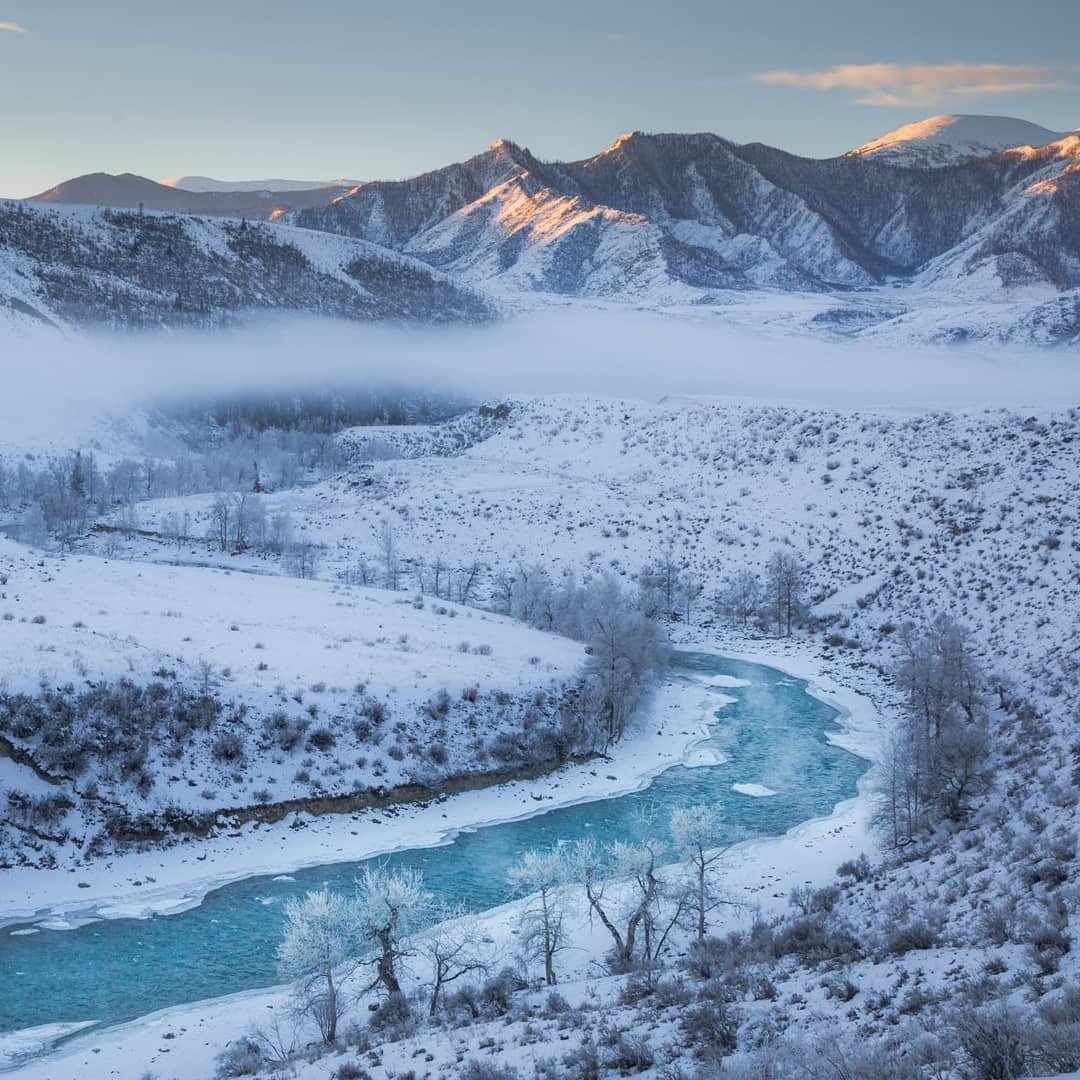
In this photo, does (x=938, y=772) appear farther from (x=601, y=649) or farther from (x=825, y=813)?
(x=601, y=649)

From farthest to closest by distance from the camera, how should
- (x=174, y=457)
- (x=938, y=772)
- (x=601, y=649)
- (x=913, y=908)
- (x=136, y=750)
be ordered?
(x=174, y=457)
(x=601, y=649)
(x=136, y=750)
(x=938, y=772)
(x=913, y=908)

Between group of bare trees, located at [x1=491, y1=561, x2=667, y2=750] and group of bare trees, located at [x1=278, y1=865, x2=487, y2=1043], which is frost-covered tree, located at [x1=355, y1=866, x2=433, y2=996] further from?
group of bare trees, located at [x1=491, y1=561, x2=667, y2=750]

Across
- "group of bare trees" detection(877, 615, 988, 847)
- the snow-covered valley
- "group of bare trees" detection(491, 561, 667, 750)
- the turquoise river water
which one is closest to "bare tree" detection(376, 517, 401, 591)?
the snow-covered valley

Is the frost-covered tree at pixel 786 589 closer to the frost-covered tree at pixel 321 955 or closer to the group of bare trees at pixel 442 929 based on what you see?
the group of bare trees at pixel 442 929

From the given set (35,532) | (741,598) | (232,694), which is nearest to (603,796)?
(232,694)

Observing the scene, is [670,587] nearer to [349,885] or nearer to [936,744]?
[936,744]

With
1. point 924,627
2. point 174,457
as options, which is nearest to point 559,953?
point 924,627

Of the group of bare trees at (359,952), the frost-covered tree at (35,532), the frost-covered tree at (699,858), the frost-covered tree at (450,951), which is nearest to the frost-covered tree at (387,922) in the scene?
the group of bare trees at (359,952)
